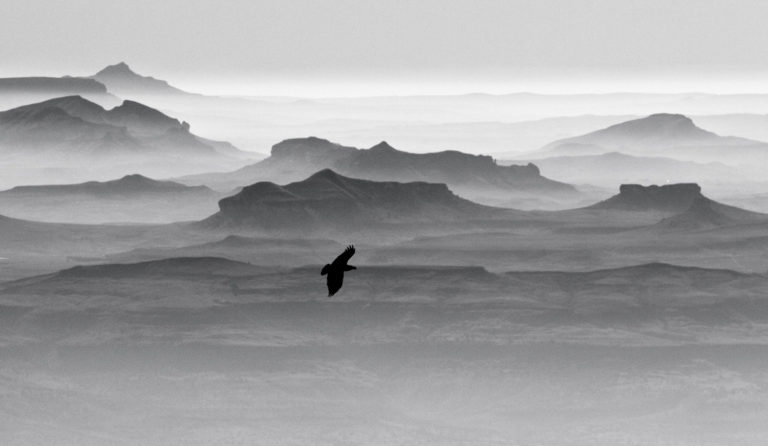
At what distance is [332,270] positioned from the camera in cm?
9181
